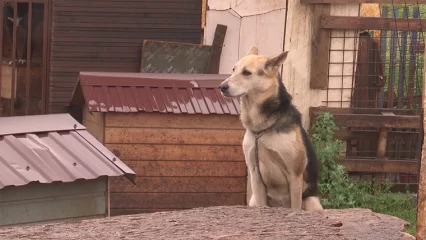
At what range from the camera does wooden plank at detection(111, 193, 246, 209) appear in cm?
1030

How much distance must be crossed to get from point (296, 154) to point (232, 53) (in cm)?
432

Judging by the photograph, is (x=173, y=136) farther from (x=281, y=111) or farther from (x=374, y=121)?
(x=281, y=111)


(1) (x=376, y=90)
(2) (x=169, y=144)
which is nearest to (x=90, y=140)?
(2) (x=169, y=144)

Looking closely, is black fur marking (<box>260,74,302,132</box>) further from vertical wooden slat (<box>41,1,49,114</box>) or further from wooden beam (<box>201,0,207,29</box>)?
vertical wooden slat (<box>41,1,49,114</box>)

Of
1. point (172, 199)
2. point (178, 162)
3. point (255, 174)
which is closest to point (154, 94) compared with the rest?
point (178, 162)

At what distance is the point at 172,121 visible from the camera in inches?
407

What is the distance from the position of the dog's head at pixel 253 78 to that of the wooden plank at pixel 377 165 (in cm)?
374

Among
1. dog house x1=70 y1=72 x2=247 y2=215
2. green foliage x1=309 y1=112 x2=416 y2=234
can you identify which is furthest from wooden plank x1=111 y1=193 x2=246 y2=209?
green foliage x1=309 y1=112 x2=416 y2=234

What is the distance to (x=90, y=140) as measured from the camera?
8.28 meters

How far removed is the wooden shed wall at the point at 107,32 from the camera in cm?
1188

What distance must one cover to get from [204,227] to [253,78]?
2.97 metres

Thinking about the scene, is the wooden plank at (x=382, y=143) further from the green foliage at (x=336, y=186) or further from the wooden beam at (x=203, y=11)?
the wooden beam at (x=203, y=11)

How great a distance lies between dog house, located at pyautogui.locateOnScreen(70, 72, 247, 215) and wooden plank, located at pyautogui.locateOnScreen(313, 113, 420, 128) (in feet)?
4.69

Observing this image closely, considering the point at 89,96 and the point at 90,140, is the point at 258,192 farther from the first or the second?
the point at 89,96
